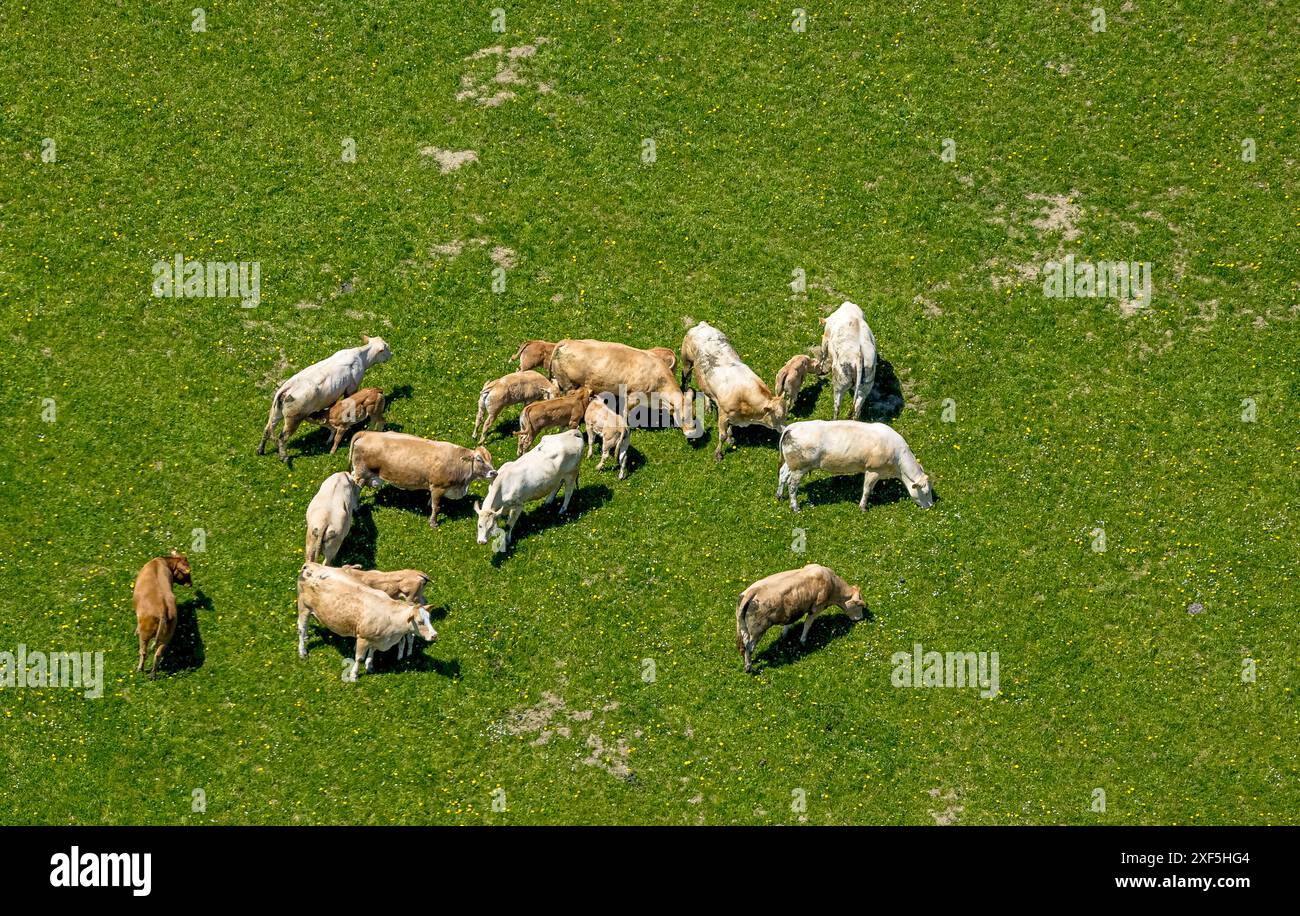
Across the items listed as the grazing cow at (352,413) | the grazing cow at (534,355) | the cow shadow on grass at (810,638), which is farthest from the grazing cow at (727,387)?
the grazing cow at (352,413)

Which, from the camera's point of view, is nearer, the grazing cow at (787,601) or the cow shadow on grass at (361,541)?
the grazing cow at (787,601)

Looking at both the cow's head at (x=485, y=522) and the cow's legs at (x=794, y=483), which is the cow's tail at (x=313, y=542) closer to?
the cow's head at (x=485, y=522)

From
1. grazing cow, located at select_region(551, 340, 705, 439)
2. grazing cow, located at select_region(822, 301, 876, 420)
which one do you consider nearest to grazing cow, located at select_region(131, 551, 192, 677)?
grazing cow, located at select_region(551, 340, 705, 439)

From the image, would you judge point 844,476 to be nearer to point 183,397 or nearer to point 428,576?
point 428,576

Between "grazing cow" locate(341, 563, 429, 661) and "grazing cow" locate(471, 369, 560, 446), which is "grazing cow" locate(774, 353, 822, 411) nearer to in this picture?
"grazing cow" locate(471, 369, 560, 446)

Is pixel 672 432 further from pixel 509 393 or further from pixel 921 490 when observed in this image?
pixel 921 490

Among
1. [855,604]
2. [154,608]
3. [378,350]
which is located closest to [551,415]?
[378,350]
